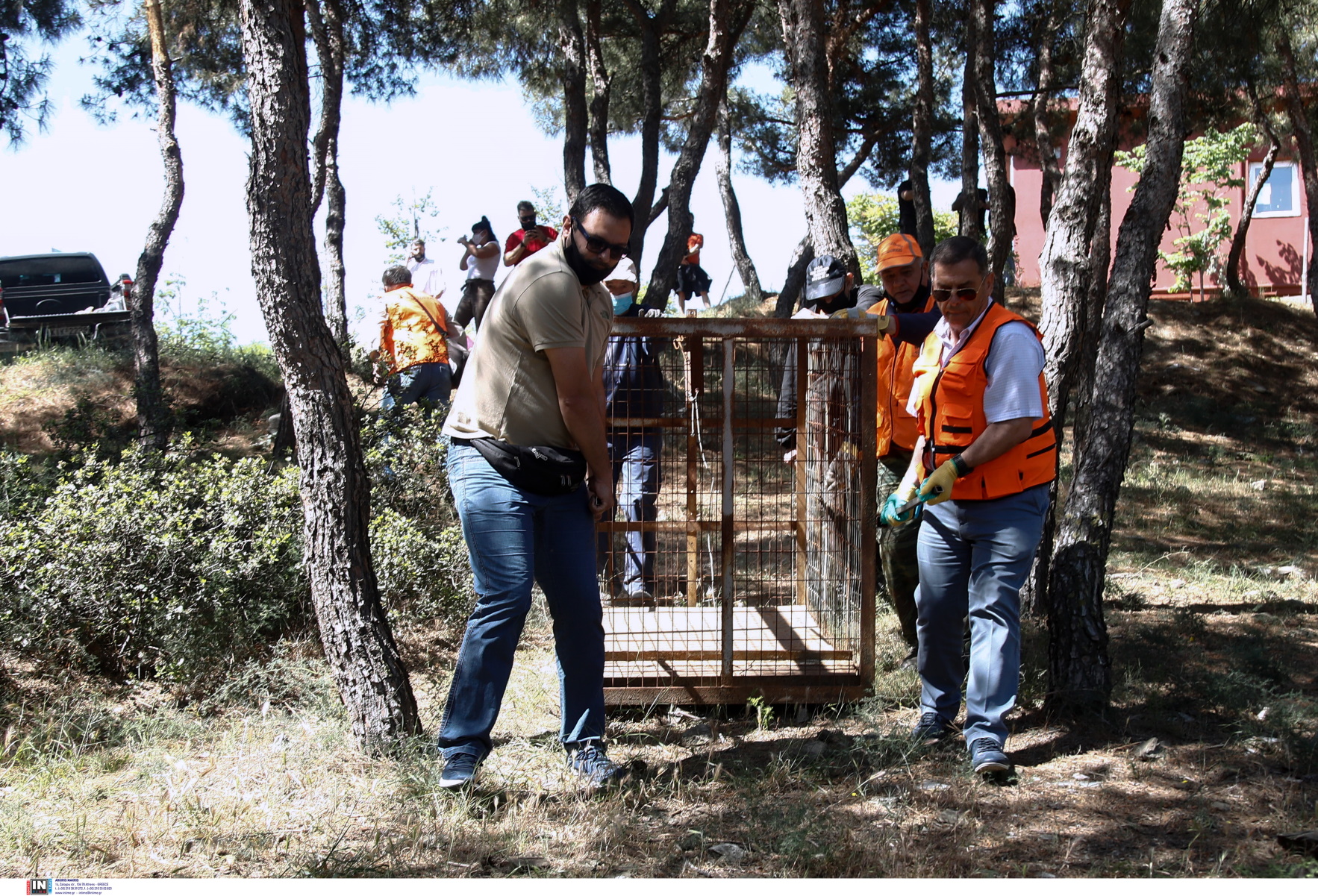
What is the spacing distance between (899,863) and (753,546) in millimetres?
5013

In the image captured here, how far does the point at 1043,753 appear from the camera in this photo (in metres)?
3.80

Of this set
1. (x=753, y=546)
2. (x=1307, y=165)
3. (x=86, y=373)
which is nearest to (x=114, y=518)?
(x=753, y=546)

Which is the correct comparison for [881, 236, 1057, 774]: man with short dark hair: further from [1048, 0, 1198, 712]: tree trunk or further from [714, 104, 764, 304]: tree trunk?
[714, 104, 764, 304]: tree trunk

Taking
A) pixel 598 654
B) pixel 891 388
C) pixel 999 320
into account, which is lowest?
pixel 598 654

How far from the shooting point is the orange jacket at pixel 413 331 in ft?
25.7

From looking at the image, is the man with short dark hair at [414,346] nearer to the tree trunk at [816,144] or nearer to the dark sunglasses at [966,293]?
the tree trunk at [816,144]

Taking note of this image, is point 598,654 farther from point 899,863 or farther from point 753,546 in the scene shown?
point 753,546

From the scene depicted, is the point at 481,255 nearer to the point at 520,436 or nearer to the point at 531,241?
the point at 531,241

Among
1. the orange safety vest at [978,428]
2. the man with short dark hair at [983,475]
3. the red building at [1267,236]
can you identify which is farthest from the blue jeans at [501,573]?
the red building at [1267,236]

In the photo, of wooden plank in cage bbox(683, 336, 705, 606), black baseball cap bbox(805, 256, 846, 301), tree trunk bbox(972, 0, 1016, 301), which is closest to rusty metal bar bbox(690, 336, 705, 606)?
wooden plank in cage bbox(683, 336, 705, 606)

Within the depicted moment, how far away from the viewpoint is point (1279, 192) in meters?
25.7

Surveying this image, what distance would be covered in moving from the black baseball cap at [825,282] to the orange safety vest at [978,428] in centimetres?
135

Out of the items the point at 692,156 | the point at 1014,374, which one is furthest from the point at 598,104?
the point at 1014,374

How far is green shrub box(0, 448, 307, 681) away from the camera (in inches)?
181
